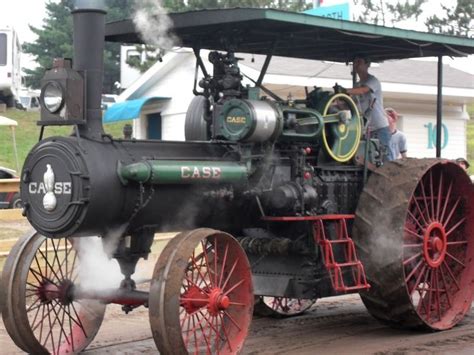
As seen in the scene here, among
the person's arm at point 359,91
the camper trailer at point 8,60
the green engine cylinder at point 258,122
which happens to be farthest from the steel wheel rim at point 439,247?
the camper trailer at point 8,60

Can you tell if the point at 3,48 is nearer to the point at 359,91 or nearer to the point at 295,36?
the point at 359,91

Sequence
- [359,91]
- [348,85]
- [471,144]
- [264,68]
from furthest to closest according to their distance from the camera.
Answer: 1. [471,144]
2. [348,85]
3. [359,91]
4. [264,68]

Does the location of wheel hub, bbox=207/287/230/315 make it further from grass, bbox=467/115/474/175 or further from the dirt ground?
grass, bbox=467/115/474/175

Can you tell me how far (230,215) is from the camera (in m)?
5.96

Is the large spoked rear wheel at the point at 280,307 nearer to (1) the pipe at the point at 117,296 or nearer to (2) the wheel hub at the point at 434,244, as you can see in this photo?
(2) the wheel hub at the point at 434,244

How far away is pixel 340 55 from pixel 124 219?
316 centimetres

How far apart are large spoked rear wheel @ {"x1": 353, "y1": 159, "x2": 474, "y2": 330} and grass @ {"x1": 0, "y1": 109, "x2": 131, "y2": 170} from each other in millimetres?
16222

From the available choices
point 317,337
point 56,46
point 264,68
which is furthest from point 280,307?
point 56,46

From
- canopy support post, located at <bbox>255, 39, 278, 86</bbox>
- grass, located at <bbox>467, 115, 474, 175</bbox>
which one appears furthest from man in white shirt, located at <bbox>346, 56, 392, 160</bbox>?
grass, located at <bbox>467, 115, 474, 175</bbox>

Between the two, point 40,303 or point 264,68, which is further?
point 264,68

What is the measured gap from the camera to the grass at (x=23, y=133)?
23.7 metres

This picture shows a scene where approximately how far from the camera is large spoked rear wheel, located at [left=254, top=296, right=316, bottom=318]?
291 inches

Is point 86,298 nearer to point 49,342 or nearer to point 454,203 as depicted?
point 49,342

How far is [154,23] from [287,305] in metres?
2.81
